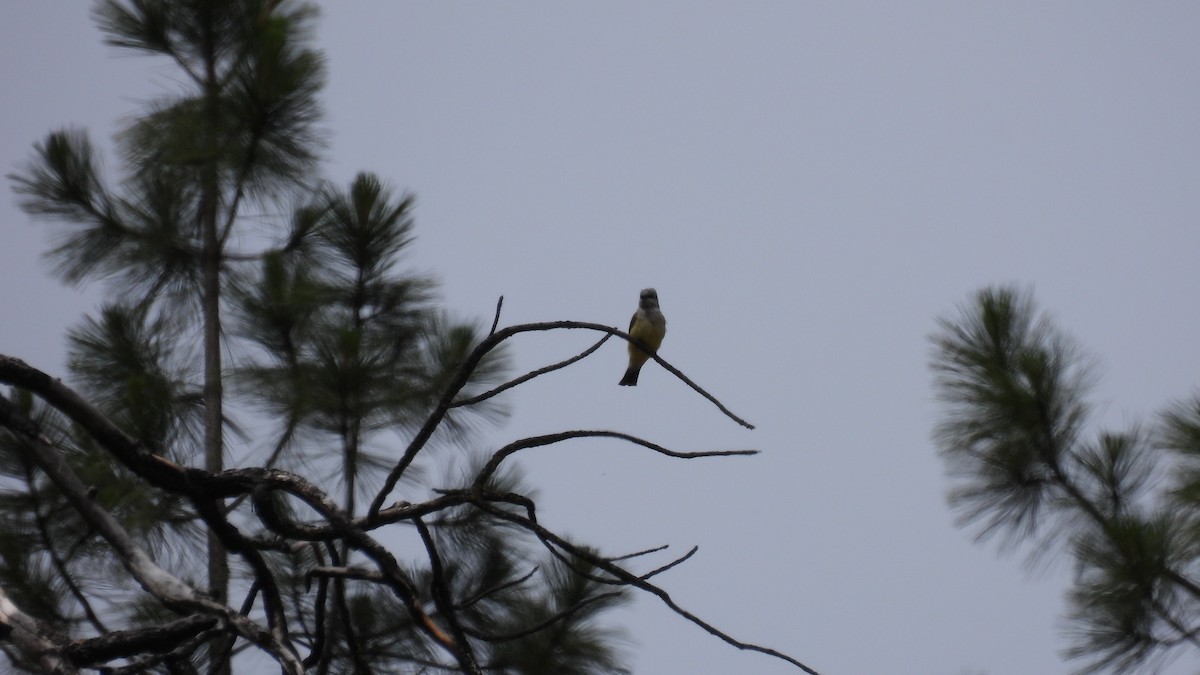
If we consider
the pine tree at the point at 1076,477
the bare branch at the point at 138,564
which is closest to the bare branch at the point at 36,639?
the bare branch at the point at 138,564

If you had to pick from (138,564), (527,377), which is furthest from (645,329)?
(138,564)

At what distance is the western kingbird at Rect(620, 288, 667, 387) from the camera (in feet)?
20.6

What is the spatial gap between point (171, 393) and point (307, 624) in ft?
3.83

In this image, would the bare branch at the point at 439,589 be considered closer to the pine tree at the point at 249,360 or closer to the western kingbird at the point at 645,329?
the pine tree at the point at 249,360

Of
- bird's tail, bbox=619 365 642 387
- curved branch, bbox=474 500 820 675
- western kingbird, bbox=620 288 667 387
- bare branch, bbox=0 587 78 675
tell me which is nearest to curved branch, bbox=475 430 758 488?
curved branch, bbox=474 500 820 675

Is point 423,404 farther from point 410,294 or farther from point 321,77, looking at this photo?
point 321,77

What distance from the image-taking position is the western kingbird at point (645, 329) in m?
6.29

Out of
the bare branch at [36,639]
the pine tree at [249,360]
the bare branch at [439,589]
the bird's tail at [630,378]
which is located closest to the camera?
the bare branch at [36,639]

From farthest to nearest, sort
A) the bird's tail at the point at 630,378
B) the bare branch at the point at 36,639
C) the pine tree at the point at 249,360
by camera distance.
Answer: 1. the bird's tail at the point at 630,378
2. the pine tree at the point at 249,360
3. the bare branch at the point at 36,639

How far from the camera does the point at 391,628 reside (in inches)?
192

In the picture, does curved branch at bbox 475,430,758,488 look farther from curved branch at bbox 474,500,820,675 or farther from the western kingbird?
the western kingbird

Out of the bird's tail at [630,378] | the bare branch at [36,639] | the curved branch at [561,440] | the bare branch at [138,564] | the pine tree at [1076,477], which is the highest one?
the bird's tail at [630,378]

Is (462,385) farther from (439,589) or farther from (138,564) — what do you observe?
(138,564)

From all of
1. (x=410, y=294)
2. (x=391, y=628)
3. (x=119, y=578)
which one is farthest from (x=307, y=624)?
(x=410, y=294)
